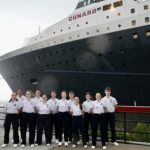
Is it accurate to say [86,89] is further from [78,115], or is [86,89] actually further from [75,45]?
[78,115]

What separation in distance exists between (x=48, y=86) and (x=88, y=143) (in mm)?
13628

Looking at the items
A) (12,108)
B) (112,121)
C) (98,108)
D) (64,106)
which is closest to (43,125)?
(64,106)

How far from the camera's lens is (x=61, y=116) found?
841cm

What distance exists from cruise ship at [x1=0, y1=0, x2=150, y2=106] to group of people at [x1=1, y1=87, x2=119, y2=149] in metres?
8.91

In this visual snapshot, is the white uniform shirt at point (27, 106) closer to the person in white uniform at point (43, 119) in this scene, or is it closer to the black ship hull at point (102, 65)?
the person in white uniform at point (43, 119)

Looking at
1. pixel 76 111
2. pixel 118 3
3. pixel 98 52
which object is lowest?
pixel 76 111

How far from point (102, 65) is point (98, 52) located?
2.66 ft

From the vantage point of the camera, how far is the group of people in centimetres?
805

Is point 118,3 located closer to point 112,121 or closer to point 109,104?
point 109,104

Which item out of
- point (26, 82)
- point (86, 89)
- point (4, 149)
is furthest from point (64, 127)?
point (26, 82)

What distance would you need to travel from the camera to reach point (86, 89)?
62.5 ft

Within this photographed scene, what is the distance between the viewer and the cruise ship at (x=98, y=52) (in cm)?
1656

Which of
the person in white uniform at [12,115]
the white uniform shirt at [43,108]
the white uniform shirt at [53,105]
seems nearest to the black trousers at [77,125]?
the white uniform shirt at [53,105]

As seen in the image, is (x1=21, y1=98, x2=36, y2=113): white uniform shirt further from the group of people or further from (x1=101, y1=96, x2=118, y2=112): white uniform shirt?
(x1=101, y1=96, x2=118, y2=112): white uniform shirt
